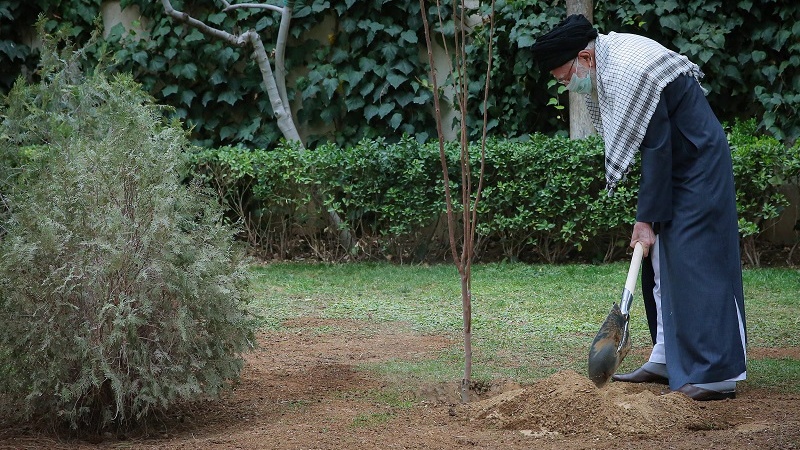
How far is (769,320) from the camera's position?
5.82 metres

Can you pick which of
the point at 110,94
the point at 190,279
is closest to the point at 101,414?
the point at 190,279

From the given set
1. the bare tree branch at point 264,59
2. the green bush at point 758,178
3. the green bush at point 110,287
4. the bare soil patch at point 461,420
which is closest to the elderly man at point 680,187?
the bare soil patch at point 461,420

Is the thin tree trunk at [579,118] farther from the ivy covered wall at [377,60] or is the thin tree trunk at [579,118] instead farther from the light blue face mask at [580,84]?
the light blue face mask at [580,84]

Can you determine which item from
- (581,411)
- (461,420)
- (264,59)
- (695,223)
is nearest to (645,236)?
(695,223)

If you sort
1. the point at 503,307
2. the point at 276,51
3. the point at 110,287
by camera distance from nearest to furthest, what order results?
the point at 110,287 < the point at 503,307 < the point at 276,51

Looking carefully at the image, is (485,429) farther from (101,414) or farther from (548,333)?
(548,333)

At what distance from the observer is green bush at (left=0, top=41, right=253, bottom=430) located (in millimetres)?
3506

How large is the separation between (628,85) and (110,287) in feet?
7.57

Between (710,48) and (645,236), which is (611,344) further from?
(710,48)

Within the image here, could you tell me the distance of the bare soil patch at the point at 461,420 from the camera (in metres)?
3.40

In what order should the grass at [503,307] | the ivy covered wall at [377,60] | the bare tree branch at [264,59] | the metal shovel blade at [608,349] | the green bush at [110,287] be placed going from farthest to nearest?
1. the bare tree branch at [264,59]
2. the ivy covered wall at [377,60]
3. the grass at [503,307]
4. the metal shovel blade at [608,349]
5. the green bush at [110,287]

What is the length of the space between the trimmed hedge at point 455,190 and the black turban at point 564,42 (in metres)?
4.03

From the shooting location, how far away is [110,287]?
11.6ft

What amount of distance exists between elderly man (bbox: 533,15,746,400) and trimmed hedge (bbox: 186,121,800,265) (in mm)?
3915
